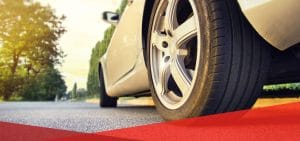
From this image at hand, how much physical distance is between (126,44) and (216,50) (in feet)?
5.99

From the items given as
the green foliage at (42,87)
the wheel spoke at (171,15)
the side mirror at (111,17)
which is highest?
the green foliage at (42,87)

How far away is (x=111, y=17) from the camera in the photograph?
5270mm

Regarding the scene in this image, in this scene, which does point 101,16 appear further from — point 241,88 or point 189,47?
point 241,88

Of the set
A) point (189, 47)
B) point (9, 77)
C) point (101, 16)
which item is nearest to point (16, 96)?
point (9, 77)

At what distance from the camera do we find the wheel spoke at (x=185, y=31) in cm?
261

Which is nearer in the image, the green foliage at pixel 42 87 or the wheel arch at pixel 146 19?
the wheel arch at pixel 146 19

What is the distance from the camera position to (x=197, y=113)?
7.99 feet

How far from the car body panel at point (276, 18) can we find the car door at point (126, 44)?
1423mm

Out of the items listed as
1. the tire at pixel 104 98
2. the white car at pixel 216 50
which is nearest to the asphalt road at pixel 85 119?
the white car at pixel 216 50

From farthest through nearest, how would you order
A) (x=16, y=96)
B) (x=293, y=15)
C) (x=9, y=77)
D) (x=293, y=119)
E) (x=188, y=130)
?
(x=16, y=96), (x=9, y=77), (x=293, y=119), (x=188, y=130), (x=293, y=15)

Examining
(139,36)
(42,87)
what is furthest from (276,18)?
(42,87)

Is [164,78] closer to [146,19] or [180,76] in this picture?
[180,76]

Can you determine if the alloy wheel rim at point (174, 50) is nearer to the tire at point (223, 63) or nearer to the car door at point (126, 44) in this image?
the tire at point (223, 63)

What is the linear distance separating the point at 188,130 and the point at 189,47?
64 cm
